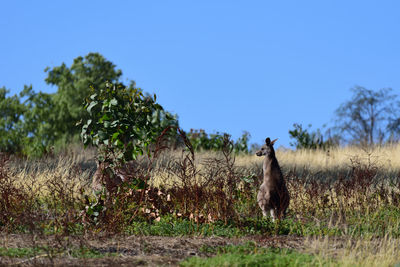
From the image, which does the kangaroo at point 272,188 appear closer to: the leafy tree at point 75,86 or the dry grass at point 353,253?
the dry grass at point 353,253

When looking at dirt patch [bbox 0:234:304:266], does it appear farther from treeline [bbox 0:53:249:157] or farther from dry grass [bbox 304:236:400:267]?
treeline [bbox 0:53:249:157]

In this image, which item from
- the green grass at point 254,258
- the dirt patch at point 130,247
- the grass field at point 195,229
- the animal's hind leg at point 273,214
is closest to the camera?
the green grass at point 254,258

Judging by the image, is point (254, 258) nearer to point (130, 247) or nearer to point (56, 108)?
point (130, 247)

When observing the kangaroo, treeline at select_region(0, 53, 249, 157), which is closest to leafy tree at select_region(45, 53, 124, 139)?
treeline at select_region(0, 53, 249, 157)

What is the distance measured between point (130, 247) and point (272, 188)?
2493mm

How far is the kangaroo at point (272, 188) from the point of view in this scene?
7.80 metres

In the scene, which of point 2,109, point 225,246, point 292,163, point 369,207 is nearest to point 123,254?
point 225,246

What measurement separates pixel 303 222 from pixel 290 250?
1.94 meters

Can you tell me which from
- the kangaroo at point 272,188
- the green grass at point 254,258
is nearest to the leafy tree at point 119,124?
the kangaroo at point 272,188

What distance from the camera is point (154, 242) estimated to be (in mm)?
6922

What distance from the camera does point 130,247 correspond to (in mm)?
6586

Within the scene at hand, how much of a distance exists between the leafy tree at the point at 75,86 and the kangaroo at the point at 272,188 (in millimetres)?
29008

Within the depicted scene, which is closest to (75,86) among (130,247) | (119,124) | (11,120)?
(11,120)

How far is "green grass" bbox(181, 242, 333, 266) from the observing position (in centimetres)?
552
